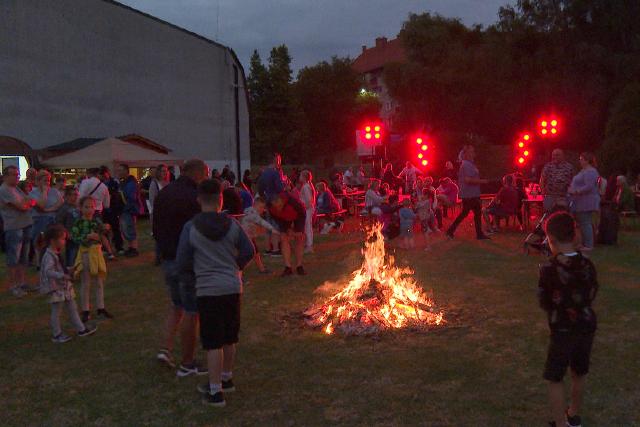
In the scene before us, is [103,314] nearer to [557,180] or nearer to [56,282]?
[56,282]

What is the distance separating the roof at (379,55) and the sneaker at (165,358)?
77.8 metres

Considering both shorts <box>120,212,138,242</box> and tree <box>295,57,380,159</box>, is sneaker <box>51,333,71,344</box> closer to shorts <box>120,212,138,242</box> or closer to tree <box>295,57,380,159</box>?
shorts <box>120,212,138,242</box>

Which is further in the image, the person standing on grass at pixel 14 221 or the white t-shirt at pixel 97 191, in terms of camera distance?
the white t-shirt at pixel 97 191

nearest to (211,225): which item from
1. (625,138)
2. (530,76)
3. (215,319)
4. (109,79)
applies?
(215,319)

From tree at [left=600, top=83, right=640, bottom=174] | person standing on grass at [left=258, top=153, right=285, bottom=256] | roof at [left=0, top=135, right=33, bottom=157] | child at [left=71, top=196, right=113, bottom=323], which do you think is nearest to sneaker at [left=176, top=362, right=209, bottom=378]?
child at [left=71, top=196, right=113, bottom=323]

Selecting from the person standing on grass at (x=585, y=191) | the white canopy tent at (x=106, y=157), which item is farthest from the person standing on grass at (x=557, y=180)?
the white canopy tent at (x=106, y=157)

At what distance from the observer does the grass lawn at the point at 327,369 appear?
4719mm

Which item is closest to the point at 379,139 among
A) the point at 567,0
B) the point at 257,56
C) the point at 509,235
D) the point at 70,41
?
the point at 509,235

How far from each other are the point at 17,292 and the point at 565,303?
8.21m

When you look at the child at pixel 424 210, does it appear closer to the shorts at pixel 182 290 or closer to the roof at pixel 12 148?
the shorts at pixel 182 290

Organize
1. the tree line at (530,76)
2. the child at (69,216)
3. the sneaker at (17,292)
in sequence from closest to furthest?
the child at (69,216) < the sneaker at (17,292) < the tree line at (530,76)

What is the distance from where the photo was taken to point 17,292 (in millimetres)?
9250

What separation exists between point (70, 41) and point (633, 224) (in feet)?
76.2

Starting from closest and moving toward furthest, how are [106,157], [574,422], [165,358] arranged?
[574,422], [165,358], [106,157]
